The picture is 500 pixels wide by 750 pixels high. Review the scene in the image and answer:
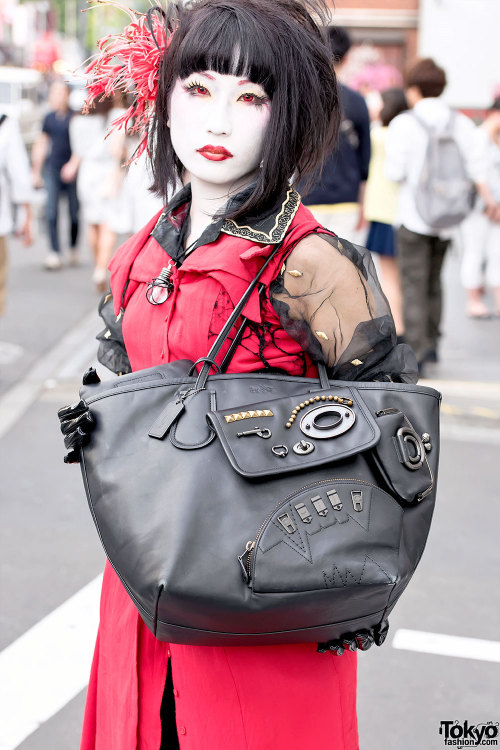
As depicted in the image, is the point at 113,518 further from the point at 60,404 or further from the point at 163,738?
the point at 60,404

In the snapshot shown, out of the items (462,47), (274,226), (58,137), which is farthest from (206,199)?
(462,47)

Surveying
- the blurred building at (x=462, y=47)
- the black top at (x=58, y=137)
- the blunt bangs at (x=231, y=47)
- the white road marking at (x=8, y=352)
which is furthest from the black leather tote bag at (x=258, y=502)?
the blurred building at (x=462, y=47)

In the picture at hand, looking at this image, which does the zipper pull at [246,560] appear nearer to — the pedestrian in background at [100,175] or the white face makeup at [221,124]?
the white face makeup at [221,124]

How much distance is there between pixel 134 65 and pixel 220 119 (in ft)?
1.17

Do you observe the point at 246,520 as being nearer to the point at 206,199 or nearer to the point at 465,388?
the point at 206,199

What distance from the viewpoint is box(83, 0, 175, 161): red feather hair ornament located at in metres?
2.21

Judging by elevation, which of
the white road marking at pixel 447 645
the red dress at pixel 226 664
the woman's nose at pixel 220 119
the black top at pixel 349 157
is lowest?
the white road marking at pixel 447 645

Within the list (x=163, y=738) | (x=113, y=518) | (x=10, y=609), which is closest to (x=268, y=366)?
(x=113, y=518)

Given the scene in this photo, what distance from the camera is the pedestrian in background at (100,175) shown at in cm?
905

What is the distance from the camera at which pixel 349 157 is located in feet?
20.2

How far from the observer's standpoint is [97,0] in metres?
2.45

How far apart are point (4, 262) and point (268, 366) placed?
530cm

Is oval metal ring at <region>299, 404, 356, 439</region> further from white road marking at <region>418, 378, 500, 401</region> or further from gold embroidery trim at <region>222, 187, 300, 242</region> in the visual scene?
white road marking at <region>418, 378, 500, 401</region>

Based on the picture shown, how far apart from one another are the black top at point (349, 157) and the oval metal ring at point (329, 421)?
14.1 feet
